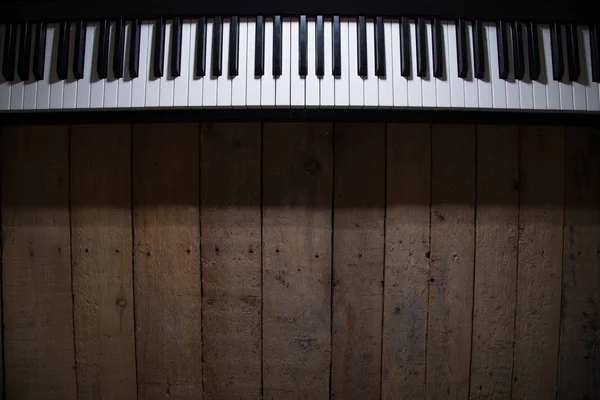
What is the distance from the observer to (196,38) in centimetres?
70

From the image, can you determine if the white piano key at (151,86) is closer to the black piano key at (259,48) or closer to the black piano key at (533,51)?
the black piano key at (259,48)

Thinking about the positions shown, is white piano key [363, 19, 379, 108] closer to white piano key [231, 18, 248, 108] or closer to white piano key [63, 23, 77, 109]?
white piano key [231, 18, 248, 108]

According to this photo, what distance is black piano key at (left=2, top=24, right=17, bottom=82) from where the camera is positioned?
2.34 feet

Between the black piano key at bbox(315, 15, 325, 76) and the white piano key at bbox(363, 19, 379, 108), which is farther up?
the black piano key at bbox(315, 15, 325, 76)

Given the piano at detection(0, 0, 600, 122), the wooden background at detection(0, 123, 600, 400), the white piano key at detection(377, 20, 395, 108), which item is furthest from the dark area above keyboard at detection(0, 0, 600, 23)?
the wooden background at detection(0, 123, 600, 400)

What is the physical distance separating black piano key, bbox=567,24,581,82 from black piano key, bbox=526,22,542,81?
67 mm

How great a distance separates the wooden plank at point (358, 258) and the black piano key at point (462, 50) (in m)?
0.21

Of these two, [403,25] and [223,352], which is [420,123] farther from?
[223,352]

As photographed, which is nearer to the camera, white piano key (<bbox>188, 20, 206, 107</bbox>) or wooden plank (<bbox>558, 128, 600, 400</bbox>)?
white piano key (<bbox>188, 20, 206, 107</bbox>)

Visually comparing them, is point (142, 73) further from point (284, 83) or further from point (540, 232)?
point (540, 232)

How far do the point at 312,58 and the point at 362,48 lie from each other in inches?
4.3

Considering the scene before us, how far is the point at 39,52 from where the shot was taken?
28.2 inches

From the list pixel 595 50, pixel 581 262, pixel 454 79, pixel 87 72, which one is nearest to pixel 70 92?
pixel 87 72

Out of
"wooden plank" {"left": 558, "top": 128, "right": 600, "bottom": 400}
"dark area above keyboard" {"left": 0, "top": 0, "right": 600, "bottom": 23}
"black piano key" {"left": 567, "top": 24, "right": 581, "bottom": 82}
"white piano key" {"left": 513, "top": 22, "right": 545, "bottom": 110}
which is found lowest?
"wooden plank" {"left": 558, "top": 128, "right": 600, "bottom": 400}
